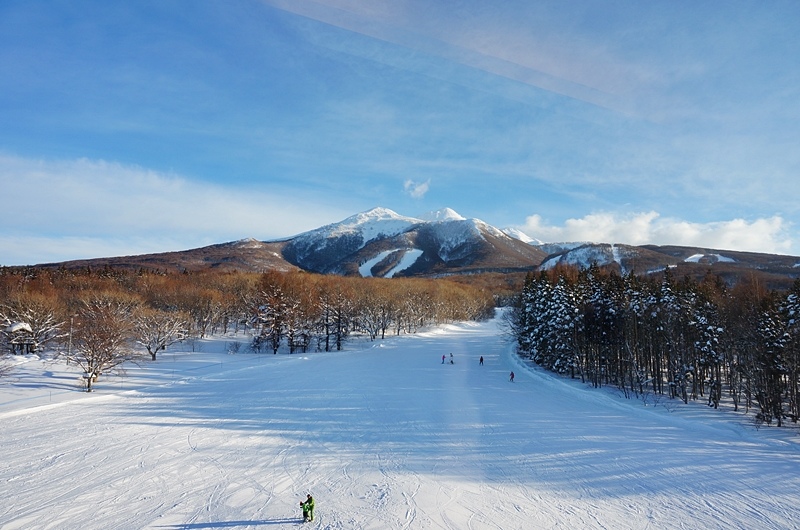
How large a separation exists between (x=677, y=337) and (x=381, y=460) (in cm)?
2659

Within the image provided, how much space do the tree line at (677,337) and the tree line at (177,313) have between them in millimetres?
33436

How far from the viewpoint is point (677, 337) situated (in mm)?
31734

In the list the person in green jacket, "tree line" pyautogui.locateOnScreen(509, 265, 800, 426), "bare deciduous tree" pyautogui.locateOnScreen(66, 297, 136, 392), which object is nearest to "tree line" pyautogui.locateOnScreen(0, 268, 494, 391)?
"bare deciduous tree" pyautogui.locateOnScreen(66, 297, 136, 392)

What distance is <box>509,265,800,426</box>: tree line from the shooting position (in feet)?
81.3

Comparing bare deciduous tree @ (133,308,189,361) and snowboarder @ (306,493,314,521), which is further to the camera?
bare deciduous tree @ (133,308,189,361)

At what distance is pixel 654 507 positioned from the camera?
13.6m

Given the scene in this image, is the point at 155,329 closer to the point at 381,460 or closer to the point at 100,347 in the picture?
the point at 100,347

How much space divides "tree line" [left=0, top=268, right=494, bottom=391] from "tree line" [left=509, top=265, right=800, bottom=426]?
110 ft

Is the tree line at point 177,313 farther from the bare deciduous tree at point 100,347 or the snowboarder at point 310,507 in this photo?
the snowboarder at point 310,507

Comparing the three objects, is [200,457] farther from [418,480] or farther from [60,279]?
[60,279]

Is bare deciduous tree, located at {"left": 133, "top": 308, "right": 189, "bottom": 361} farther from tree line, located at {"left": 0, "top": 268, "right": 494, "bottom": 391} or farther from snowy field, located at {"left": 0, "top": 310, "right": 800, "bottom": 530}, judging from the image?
snowy field, located at {"left": 0, "top": 310, "right": 800, "bottom": 530}

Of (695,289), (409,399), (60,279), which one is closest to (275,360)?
(409,399)

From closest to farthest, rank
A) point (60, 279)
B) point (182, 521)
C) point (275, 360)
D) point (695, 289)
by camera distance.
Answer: point (182, 521) → point (695, 289) → point (275, 360) → point (60, 279)

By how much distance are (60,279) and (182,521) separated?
3893 inches
